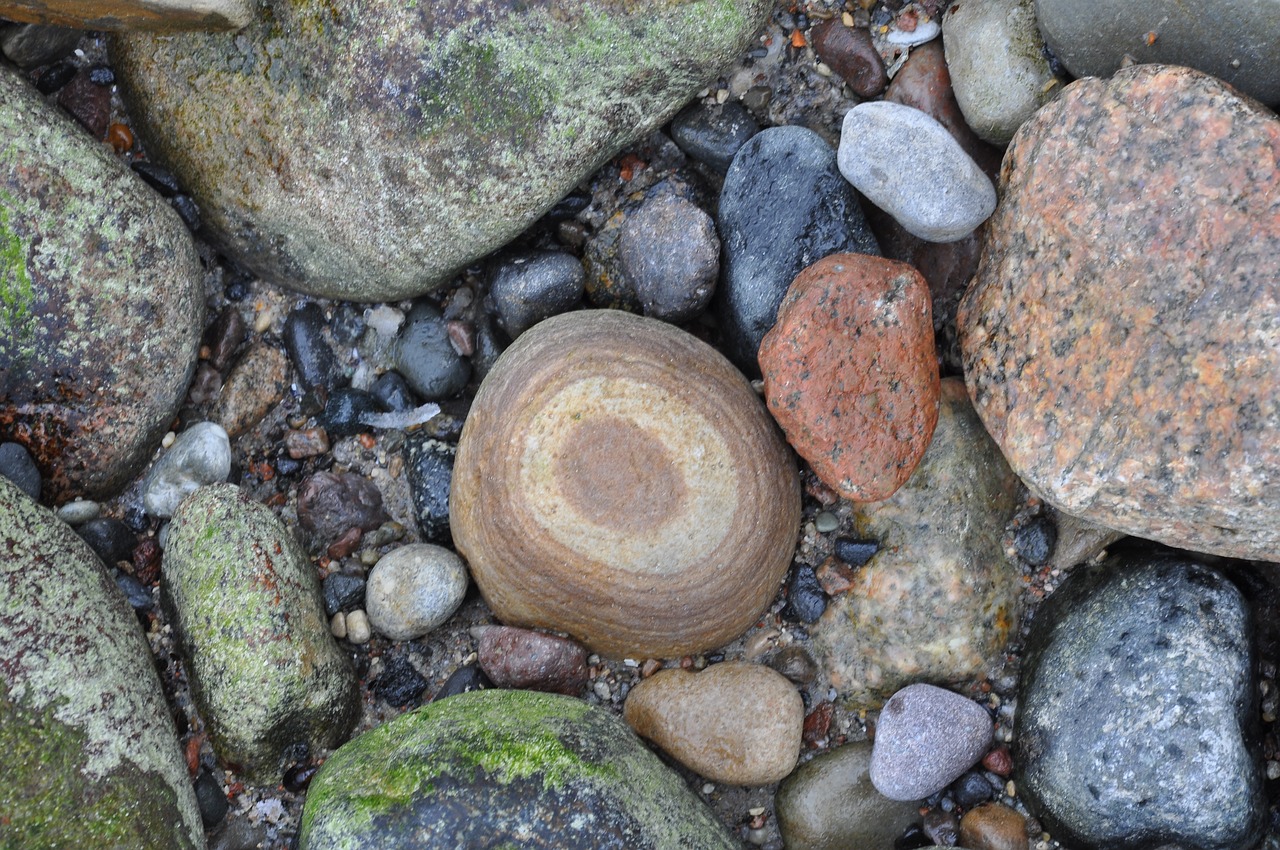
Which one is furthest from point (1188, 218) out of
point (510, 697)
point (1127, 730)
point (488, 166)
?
point (510, 697)

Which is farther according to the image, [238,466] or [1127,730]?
[238,466]

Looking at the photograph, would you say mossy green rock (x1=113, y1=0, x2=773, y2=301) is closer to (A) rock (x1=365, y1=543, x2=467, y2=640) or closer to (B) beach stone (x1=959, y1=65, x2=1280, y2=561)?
(A) rock (x1=365, y1=543, x2=467, y2=640)

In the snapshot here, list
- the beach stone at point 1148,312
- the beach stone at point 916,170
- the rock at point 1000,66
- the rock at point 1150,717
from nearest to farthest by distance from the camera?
the beach stone at point 1148,312, the rock at point 1150,717, the beach stone at point 916,170, the rock at point 1000,66

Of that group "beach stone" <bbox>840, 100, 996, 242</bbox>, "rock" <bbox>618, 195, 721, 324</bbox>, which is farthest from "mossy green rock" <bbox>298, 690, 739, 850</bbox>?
"beach stone" <bbox>840, 100, 996, 242</bbox>

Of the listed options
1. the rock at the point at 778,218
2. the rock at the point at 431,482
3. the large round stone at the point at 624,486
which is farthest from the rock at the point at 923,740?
the rock at the point at 431,482

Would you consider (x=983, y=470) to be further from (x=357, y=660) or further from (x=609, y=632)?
(x=357, y=660)

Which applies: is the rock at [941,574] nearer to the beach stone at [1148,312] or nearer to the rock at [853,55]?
the beach stone at [1148,312]
